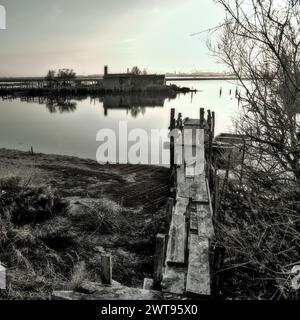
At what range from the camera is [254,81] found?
21.3ft

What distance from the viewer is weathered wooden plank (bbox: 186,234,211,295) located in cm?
536

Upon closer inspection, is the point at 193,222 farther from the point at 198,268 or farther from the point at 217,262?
the point at 217,262

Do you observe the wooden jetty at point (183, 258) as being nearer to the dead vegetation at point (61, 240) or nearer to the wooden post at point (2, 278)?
the dead vegetation at point (61, 240)

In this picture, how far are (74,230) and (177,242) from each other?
384 centimetres

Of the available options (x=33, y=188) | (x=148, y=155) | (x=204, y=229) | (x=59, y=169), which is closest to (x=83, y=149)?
(x=148, y=155)

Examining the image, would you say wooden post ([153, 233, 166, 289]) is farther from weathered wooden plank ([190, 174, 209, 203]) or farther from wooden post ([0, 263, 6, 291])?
weathered wooden plank ([190, 174, 209, 203])

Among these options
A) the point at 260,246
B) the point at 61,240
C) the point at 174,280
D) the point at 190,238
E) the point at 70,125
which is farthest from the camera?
the point at 70,125

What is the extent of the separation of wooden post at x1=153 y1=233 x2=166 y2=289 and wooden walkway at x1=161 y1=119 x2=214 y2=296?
14cm

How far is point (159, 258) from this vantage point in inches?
209

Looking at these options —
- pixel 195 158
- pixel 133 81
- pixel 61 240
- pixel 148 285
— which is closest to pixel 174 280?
pixel 148 285

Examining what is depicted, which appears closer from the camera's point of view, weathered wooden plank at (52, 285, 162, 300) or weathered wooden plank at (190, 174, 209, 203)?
weathered wooden plank at (52, 285, 162, 300)

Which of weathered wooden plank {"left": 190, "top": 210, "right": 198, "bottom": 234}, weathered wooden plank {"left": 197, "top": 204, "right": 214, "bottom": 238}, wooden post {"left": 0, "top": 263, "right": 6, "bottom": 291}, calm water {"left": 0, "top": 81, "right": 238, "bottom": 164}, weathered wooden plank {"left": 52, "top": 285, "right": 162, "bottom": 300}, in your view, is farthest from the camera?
calm water {"left": 0, "top": 81, "right": 238, "bottom": 164}

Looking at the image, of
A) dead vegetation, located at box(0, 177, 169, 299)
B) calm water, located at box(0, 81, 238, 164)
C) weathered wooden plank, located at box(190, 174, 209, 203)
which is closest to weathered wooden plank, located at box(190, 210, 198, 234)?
weathered wooden plank, located at box(190, 174, 209, 203)
